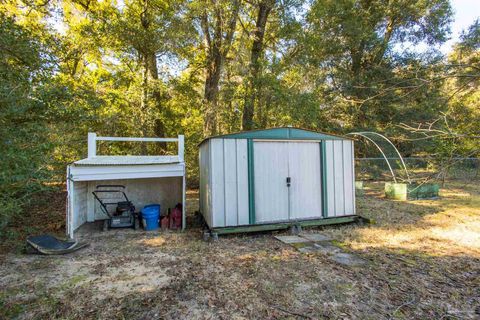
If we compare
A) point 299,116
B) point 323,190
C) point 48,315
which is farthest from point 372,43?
point 48,315

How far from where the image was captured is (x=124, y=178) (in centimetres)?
512

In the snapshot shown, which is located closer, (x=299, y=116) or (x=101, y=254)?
(x=101, y=254)

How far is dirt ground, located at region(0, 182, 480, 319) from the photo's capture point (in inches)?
101

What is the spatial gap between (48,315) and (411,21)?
1900cm

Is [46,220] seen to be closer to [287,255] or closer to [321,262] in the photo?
[287,255]

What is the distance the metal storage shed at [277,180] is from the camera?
495 centimetres

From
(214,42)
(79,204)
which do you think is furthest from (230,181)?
(214,42)

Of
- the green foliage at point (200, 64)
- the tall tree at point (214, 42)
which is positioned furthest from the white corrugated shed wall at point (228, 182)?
the tall tree at point (214, 42)

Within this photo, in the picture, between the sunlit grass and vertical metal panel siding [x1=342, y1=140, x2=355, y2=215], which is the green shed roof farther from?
the sunlit grass

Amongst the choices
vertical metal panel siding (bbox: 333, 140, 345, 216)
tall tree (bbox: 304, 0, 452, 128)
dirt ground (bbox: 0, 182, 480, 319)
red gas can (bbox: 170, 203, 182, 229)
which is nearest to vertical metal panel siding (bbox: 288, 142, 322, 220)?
vertical metal panel siding (bbox: 333, 140, 345, 216)

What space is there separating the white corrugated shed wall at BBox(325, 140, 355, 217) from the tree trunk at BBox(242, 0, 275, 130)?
18.3ft

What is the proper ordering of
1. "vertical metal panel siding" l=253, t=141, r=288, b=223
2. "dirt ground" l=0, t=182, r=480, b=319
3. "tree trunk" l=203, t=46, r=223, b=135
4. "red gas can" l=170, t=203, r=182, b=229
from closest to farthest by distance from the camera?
"dirt ground" l=0, t=182, r=480, b=319, "vertical metal panel siding" l=253, t=141, r=288, b=223, "red gas can" l=170, t=203, r=182, b=229, "tree trunk" l=203, t=46, r=223, b=135

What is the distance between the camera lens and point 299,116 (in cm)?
1083

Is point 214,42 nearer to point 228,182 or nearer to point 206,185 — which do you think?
point 206,185
